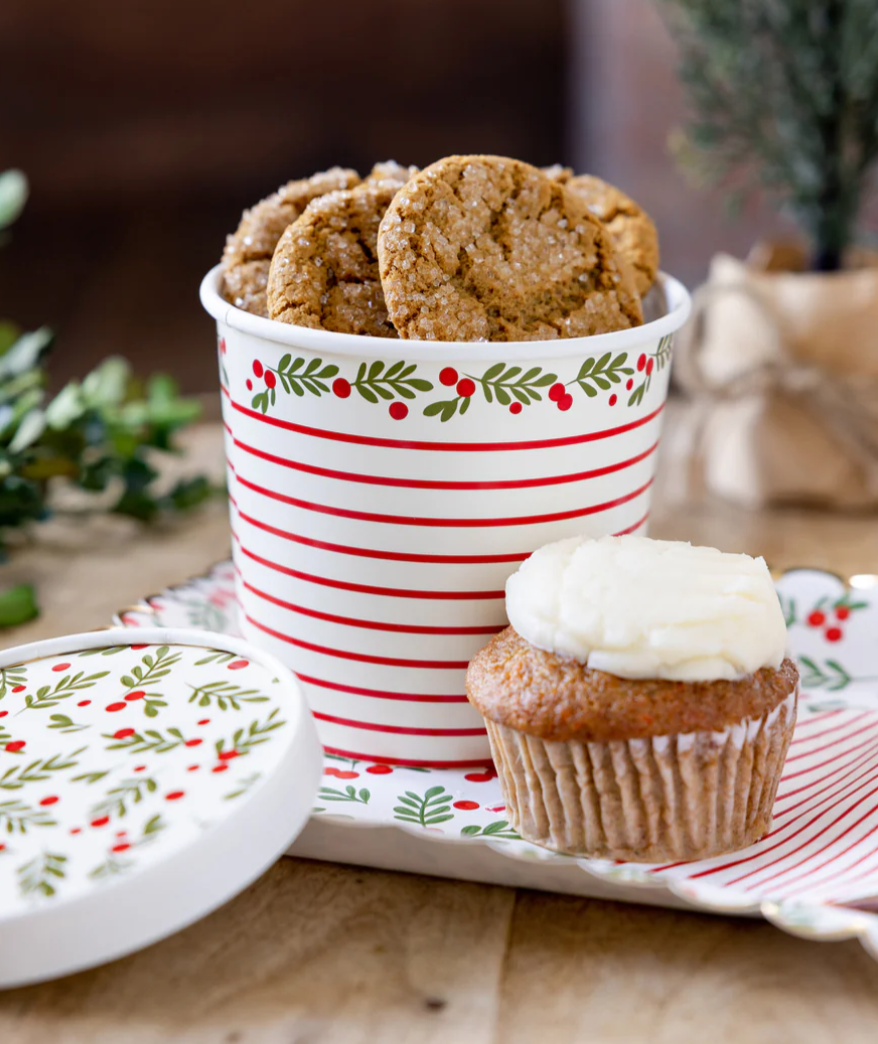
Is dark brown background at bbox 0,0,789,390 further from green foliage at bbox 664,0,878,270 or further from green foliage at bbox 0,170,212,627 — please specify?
green foliage at bbox 0,170,212,627

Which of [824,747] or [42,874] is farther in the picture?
[824,747]

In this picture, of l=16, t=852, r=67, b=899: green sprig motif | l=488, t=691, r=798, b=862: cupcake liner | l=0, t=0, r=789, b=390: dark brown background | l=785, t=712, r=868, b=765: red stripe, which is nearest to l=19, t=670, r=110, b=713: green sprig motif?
l=16, t=852, r=67, b=899: green sprig motif

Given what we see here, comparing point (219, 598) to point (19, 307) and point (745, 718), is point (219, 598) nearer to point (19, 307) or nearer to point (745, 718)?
point (745, 718)

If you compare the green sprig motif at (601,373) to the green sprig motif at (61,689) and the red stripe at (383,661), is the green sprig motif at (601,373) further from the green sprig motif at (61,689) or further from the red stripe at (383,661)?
the green sprig motif at (61,689)

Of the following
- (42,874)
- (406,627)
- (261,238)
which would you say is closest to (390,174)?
(261,238)

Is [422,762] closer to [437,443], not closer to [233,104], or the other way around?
[437,443]

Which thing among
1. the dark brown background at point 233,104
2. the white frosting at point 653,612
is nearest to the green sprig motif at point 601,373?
the white frosting at point 653,612
